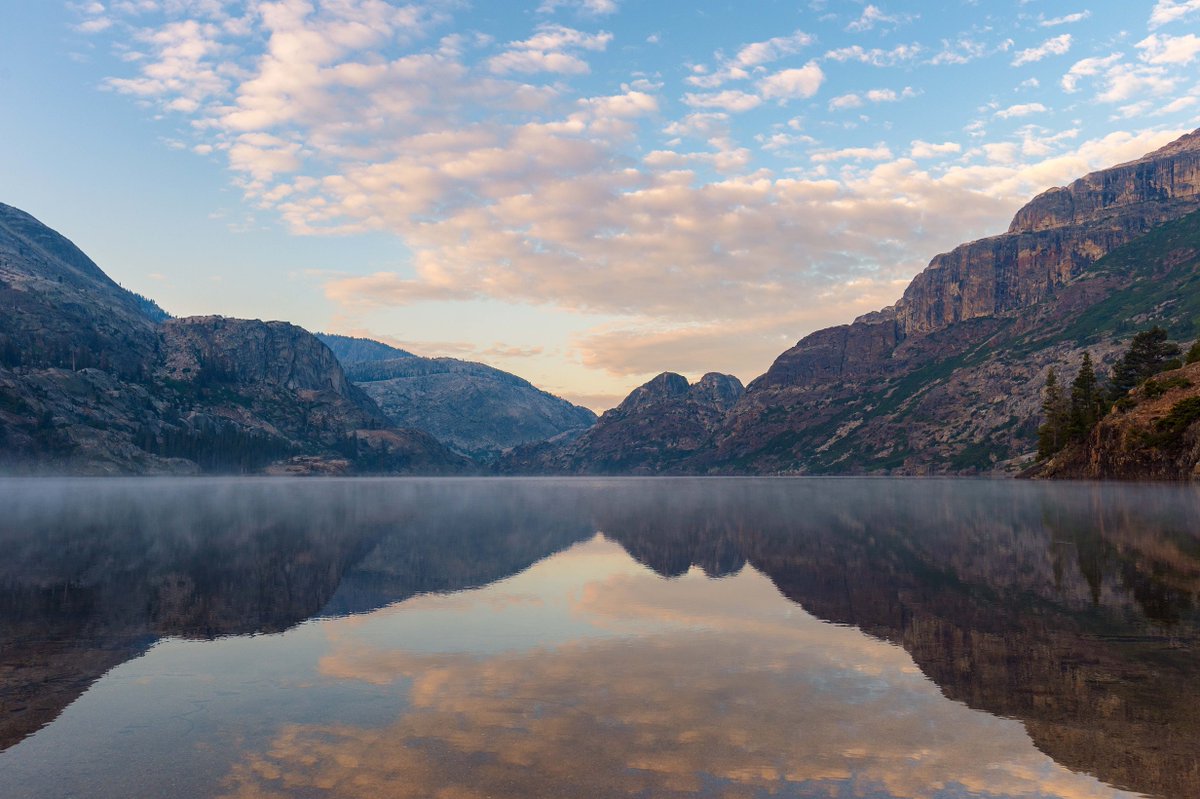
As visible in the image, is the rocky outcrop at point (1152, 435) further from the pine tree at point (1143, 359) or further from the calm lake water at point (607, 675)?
the calm lake water at point (607, 675)

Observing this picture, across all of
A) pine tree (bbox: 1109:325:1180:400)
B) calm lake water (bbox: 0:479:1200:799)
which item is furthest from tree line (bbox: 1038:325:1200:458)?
calm lake water (bbox: 0:479:1200:799)

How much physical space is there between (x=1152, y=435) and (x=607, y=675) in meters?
158

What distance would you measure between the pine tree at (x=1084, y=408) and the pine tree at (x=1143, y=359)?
518 centimetres

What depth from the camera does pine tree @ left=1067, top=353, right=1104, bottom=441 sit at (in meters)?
179

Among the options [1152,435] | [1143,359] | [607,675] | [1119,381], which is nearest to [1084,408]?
[1119,381]

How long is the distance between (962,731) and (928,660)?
20.1ft

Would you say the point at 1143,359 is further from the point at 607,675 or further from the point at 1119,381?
the point at 607,675

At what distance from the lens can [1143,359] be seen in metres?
184

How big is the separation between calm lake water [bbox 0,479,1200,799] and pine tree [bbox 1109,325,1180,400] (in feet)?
562

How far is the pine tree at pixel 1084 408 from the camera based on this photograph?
179m

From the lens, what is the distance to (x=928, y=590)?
101 feet

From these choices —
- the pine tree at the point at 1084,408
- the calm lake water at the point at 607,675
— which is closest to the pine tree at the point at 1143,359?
the pine tree at the point at 1084,408

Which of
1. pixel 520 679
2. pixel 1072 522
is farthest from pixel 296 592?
pixel 1072 522

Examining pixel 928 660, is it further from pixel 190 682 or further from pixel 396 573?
pixel 396 573
